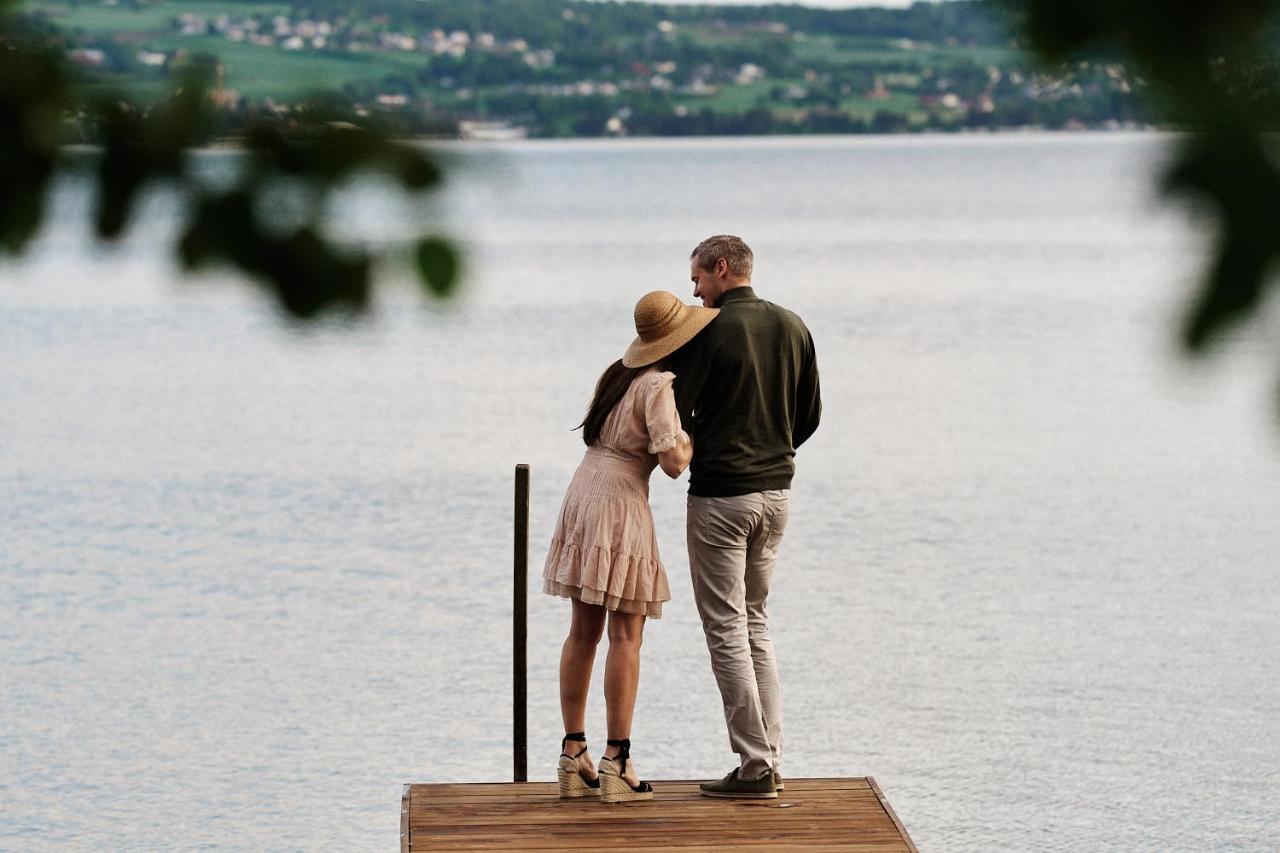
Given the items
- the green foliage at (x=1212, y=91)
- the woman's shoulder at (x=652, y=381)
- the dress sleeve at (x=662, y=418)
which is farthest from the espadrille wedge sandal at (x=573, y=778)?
the green foliage at (x=1212, y=91)

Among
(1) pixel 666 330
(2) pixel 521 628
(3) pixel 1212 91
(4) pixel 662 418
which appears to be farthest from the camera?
(2) pixel 521 628

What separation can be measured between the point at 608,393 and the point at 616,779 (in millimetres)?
1231

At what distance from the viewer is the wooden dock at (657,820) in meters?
5.95

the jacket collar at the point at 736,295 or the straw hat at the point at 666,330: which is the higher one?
the jacket collar at the point at 736,295

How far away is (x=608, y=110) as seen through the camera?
2.31 m

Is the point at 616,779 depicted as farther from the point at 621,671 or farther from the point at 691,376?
the point at 691,376

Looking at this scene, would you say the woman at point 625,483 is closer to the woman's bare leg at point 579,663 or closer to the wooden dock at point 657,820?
the woman's bare leg at point 579,663

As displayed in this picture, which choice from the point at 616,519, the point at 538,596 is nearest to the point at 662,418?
the point at 616,519

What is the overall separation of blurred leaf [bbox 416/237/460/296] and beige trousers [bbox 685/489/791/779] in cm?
446

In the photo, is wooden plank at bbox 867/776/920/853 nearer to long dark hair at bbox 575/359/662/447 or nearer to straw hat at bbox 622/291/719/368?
long dark hair at bbox 575/359/662/447

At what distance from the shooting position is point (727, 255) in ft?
19.8

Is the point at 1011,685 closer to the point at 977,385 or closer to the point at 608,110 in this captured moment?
the point at 608,110

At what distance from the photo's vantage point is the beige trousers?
20.2ft

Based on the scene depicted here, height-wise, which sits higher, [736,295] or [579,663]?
[736,295]
